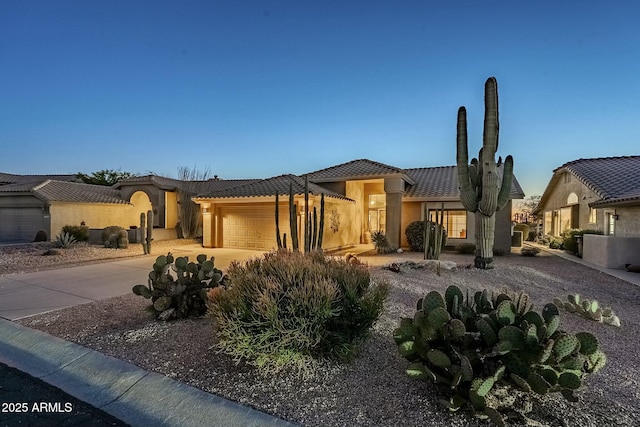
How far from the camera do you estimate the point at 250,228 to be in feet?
57.1

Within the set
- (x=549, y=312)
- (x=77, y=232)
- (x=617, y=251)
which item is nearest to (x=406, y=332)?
(x=549, y=312)

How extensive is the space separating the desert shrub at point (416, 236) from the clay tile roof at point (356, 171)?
2.88 meters

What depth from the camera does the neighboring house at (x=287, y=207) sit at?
652 inches

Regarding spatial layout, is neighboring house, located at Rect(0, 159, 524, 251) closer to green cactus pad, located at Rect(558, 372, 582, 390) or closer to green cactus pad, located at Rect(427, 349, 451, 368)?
green cactus pad, located at Rect(427, 349, 451, 368)

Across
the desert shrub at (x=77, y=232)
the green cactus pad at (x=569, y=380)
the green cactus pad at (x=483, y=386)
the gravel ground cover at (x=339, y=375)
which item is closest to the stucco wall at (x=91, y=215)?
the desert shrub at (x=77, y=232)

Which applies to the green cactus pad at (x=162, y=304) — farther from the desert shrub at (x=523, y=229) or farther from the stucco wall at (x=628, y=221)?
the desert shrub at (x=523, y=229)

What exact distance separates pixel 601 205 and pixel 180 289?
657 inches

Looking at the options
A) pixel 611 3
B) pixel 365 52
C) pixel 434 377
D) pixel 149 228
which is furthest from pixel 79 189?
pixel 611 3

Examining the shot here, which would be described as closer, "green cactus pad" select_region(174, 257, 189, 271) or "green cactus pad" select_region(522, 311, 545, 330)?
"green cactus pad" select_region(522, 311, 545, 330)

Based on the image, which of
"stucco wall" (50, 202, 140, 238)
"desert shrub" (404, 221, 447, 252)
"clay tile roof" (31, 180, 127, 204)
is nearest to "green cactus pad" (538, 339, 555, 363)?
"desert shrub" (404, 221, 447, 252)

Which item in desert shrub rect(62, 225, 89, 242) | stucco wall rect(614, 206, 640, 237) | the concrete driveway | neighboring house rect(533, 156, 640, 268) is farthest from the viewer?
desert shrub rect(62, 225, 89, 242)

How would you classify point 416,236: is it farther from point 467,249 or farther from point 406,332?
point 406,332

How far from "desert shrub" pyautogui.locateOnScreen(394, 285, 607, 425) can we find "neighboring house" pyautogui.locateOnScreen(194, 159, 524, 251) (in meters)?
12.4

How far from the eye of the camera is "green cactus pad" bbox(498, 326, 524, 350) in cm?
262
